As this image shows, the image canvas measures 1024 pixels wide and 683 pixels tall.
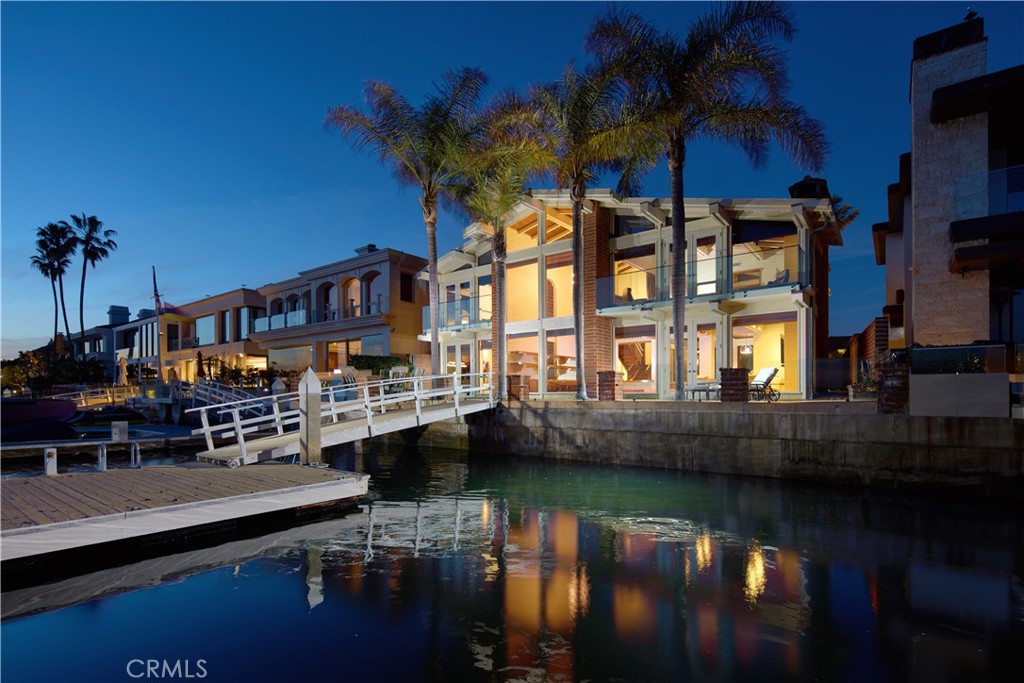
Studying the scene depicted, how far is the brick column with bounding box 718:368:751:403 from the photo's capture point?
44.2ft

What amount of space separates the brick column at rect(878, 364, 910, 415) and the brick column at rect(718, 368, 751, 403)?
2803mm

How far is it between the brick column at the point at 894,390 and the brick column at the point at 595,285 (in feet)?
34.8

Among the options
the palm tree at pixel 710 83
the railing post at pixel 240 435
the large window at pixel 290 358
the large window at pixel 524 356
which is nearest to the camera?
the railing post at pixel 240 435

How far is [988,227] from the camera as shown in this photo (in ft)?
43.2

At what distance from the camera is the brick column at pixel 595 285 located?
69.9 feet

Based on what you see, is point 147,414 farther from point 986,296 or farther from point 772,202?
point 986,296

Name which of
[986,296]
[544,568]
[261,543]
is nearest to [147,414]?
[261,543]

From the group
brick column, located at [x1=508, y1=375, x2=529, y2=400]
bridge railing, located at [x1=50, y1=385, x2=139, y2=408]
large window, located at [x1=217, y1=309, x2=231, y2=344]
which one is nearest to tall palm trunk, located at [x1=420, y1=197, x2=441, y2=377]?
brick column, located at [x1=508, y1=375, x2=529, y2=400]

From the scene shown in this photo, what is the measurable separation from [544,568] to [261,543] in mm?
4503

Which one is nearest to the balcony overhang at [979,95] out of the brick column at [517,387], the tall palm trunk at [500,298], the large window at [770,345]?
the large window at [770,345]

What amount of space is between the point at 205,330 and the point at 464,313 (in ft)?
96.4

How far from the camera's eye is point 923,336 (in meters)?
14.2

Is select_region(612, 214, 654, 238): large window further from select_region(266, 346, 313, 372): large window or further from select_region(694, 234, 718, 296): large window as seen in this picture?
select_region(266, 346, 313, 372): large window

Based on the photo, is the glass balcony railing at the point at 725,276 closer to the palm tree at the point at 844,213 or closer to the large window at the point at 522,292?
the large window at the point at 522,292
